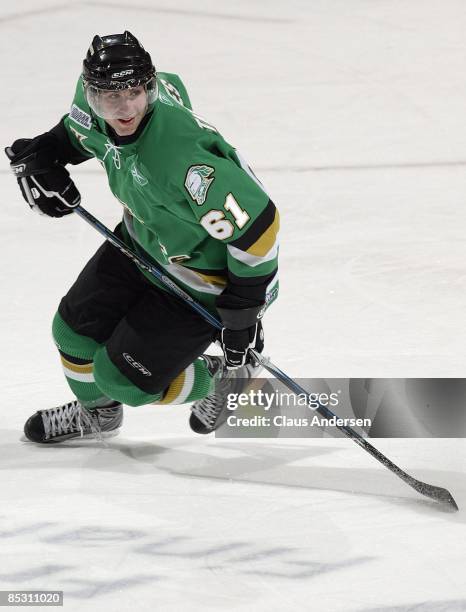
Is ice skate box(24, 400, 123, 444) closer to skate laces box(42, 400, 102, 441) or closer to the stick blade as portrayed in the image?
skate laces box(42, 400, 102, 441)

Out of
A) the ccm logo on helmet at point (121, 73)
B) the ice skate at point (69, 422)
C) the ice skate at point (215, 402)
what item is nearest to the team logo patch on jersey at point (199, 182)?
the ccm logo on helmet at point (121, 73)

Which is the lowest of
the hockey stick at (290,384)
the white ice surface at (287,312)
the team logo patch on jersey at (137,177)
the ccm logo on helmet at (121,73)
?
the white ice surface at (287,312)

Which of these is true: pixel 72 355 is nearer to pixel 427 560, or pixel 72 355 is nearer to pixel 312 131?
pixel 427 560

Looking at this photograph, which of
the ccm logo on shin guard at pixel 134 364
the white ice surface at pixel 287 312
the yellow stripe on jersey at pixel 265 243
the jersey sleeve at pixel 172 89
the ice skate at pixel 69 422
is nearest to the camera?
the white ice surface at pixel 287 312

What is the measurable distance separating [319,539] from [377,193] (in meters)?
2.22

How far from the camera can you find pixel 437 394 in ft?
10.6

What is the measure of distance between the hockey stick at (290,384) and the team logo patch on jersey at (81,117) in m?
0.27

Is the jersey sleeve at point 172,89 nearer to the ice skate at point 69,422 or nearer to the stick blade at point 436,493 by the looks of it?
the ice skate at point 69,422

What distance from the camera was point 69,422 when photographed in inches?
119

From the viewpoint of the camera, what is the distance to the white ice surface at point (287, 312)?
2395mm

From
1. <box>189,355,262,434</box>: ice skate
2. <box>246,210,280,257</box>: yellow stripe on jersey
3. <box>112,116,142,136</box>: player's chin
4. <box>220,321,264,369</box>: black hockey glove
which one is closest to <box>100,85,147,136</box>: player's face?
<box>112,116,142,136</box>: player's chin

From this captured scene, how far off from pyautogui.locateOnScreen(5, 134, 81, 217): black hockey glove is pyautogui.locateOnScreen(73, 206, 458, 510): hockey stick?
0.07 meters

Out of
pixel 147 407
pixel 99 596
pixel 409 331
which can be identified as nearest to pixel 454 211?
Answer: pixel 409 331

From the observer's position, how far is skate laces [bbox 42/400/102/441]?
300cm
